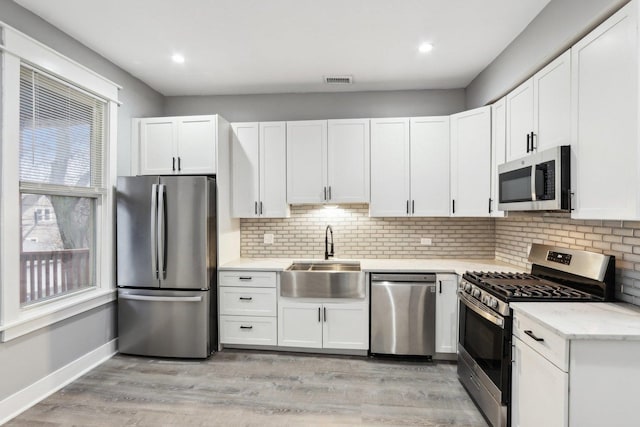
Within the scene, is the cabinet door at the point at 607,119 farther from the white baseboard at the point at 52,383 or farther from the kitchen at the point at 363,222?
the white baseboard at the point at 52,383

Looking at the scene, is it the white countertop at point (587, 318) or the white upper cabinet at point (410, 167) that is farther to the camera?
the white upper cabinet at point (410, 167)

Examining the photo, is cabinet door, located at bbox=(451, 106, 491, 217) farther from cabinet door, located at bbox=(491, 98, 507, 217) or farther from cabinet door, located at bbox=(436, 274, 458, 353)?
cabinet door, located at bbox=(436, 274, 458, 353)

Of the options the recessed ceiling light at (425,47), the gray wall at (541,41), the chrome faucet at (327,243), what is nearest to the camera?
the gray wall at (541,41)

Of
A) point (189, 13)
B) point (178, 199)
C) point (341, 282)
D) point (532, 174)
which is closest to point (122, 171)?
point (178, 199)

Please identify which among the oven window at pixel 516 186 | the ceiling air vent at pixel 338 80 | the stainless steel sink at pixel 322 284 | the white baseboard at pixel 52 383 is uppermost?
the ceiling air vent at pixel 338 80

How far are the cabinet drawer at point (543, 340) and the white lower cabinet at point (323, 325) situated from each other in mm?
1499

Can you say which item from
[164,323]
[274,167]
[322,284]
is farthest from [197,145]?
[322,284]

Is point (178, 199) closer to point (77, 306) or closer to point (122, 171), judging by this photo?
point (122, 171)

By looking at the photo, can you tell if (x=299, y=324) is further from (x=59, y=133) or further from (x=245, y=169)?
(x=59, y=133)

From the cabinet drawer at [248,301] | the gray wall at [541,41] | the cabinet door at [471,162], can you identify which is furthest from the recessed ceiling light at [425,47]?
the cabinet drawer at [248,301]

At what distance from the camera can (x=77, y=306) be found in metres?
2.77

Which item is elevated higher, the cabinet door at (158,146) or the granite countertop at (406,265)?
the cabinet door at (158,146)

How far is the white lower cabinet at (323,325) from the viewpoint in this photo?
125 inches

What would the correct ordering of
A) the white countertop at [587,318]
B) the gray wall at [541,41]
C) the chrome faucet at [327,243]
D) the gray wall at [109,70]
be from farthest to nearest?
1. the chrome faucet at [327,243]
2. the gray wall at [109,70]
3. the gray wall at [541,41]
4. the white countertop at [587,318]
